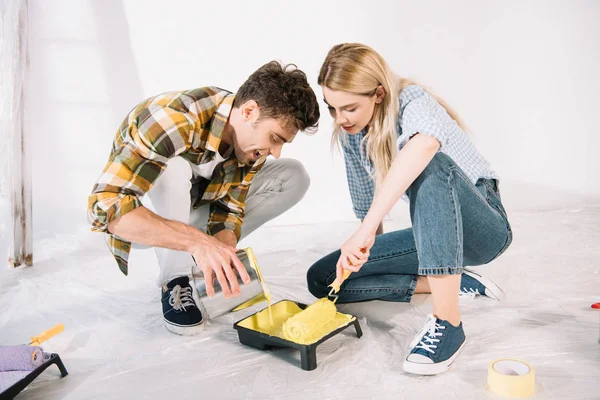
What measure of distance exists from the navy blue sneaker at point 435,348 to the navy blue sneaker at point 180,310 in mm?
659

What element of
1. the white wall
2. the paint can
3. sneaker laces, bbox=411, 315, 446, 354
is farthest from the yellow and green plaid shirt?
the white wall

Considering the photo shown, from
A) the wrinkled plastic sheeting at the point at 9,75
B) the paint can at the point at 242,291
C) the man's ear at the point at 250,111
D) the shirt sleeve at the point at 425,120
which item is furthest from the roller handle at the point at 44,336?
the shirt sleeve at the point at 425,120

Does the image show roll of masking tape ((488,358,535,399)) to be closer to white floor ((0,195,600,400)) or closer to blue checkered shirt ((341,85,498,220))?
white floor ((0,195,600,400))

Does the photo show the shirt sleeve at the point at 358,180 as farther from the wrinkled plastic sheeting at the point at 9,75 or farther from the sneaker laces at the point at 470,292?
the wrinkled plastic sheeting at the point at 9,75

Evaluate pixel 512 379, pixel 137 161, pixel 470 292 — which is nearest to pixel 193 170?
pixel 137 161

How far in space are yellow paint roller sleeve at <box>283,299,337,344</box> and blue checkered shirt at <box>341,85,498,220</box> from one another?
0.45 meters

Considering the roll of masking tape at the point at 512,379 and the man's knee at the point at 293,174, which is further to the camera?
the man's knee at the point at 293,174

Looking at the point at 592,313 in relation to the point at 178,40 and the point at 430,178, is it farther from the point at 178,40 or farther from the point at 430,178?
the point at 178,40

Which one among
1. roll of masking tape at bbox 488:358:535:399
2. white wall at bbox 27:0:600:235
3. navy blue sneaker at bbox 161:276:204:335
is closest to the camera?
roll of masking tape at bbox 488:358:535:399

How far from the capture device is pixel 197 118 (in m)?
1.68

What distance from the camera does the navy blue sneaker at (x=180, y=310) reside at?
1789mm

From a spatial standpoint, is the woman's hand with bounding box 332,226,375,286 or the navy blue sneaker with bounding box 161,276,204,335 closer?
the woman's hand with bounding box 332,226,375,286

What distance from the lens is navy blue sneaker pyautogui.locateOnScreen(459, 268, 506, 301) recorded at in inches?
76.5

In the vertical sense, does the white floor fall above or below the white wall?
below
